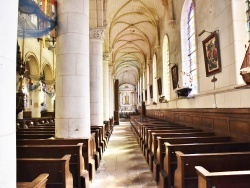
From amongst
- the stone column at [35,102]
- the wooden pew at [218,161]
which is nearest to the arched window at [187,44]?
the wooden pew at [218,161]

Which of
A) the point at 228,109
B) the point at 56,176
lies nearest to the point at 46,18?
the point at 56,176

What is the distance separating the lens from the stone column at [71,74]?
4.13 meters

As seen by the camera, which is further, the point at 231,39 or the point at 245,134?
the point at 231,39

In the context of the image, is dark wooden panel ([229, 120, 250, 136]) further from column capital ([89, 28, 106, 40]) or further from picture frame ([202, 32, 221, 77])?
column capital ([89, 28, 106, 40])

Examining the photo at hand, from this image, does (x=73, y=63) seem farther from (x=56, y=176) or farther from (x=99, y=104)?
(x=99, y=104)

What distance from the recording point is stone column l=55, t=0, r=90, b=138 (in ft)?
13.5

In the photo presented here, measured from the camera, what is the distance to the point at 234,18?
14.2 ft

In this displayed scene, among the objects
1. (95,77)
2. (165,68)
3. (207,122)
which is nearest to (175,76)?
(165,68)

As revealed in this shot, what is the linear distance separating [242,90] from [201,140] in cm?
119

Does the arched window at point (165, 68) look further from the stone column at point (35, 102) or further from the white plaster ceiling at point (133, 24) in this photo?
the stone column at point (35, 102)
